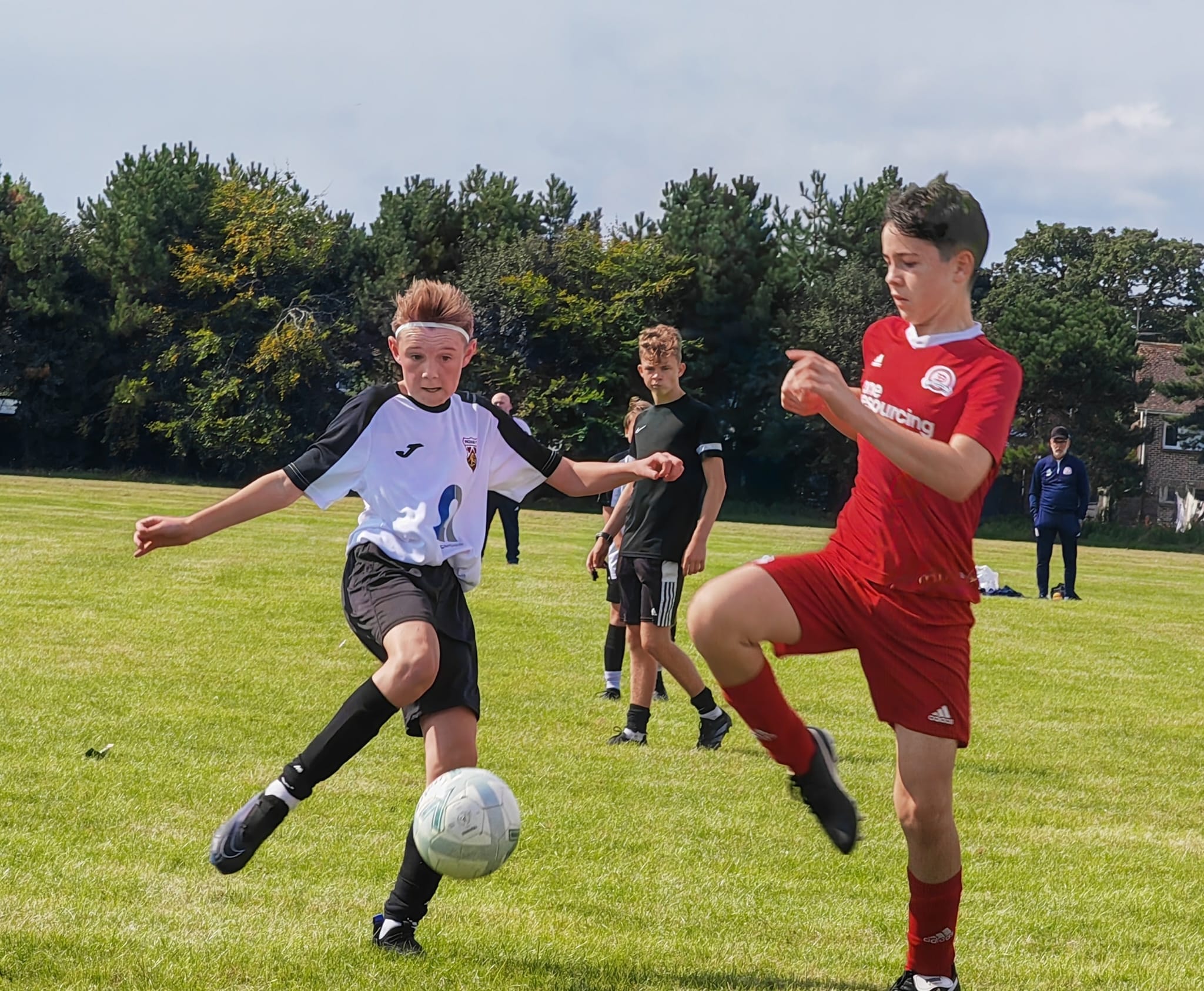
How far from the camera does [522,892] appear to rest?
16.9ft

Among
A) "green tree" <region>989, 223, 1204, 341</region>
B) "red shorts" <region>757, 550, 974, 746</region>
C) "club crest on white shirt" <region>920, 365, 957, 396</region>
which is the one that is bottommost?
"red shorts" <region>757, 550, 974, 746</region>

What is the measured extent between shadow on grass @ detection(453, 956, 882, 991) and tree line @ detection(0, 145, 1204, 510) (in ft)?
135

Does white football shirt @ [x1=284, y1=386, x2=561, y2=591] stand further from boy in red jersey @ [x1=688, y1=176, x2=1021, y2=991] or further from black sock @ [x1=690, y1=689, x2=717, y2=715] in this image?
black sock @ [x1=690, y1=689, x2=717, y2=715]

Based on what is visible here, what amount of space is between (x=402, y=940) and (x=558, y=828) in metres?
1.84

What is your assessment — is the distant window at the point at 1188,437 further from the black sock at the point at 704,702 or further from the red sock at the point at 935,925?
the red sock at the point at 935,925

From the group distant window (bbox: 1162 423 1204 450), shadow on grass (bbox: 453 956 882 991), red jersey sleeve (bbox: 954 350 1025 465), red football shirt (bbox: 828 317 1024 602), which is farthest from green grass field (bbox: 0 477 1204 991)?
distant window (bbox: 1162 423 1204 450)

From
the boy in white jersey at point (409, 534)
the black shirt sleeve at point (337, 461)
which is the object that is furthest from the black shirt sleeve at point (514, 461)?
the black shirt sleeve at point (337, 461)

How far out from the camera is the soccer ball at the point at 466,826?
4.11 metres

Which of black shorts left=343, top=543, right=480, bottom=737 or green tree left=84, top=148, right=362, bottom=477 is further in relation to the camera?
green tree left=84, top=148, right=362, bottom=477

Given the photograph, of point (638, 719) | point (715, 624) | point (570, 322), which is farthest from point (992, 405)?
point (570, 322)

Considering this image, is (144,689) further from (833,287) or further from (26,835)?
(833,287)

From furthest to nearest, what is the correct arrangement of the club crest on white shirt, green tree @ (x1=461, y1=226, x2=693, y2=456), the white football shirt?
green tree @ (x1=461, y1=226, x2=693, y2=456)
the white football shirt
the club crest on white shirt

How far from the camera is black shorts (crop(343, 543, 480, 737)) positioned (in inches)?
178

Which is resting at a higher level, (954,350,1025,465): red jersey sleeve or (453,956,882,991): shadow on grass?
(954,350,1025,465): red jersey sleeve
